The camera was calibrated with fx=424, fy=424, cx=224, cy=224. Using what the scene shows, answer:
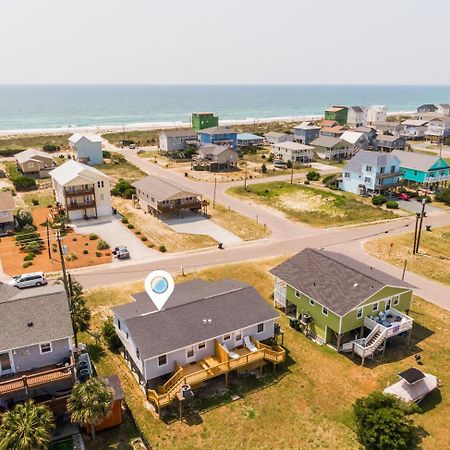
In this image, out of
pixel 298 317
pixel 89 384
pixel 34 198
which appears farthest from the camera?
pixel 34 198

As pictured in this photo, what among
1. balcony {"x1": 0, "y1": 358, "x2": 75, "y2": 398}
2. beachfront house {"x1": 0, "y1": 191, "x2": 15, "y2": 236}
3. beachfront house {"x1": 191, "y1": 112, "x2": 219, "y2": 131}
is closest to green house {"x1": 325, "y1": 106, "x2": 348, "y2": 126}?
beachfront house {"x1": 191, "y1": 112, "x2": 219, "y2": 131}

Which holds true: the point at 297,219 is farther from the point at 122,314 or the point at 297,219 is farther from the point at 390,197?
the point at 122,314

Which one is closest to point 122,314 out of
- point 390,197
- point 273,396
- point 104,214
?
point 273,396

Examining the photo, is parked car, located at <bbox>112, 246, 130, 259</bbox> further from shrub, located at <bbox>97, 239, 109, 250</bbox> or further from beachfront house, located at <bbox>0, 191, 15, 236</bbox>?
beachfront house, located at <bbox>0, 191, 15, 236</bbox>

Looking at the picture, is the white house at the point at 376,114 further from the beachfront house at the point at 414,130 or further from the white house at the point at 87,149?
the white house at the point at 87,149

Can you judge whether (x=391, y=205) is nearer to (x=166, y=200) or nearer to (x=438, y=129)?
(x=166, y=200)

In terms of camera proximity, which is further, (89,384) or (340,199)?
(340,199)

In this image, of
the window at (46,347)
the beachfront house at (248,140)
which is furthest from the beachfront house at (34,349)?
the beachfront house at (248,140)
